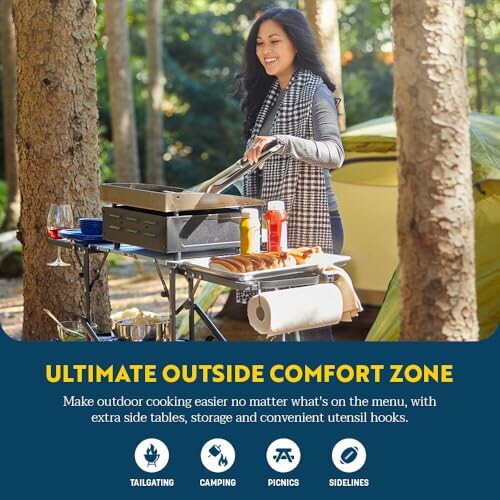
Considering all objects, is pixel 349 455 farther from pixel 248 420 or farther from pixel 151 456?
pixel 151 456

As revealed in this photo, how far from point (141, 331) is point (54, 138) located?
94cm

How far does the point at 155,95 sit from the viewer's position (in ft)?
37.2

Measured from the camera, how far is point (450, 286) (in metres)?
2.82

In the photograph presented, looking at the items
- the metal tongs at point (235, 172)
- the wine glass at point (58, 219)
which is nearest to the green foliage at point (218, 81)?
the wine glass at point (58, 219)

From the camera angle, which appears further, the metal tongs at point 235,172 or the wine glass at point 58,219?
the wine glass at point 58,219

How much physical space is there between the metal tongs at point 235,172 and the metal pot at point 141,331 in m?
0.59

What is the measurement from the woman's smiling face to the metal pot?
1.05 m

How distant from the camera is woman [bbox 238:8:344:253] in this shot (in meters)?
3.54

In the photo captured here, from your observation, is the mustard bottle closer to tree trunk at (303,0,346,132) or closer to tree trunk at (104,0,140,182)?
tree trunk at (303,0,346,132)

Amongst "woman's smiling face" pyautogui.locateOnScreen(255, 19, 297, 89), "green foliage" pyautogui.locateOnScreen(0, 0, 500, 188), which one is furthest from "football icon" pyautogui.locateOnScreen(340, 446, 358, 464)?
"green foliage" pyautogui.locateOnScreen(0, 0, 500, 188)

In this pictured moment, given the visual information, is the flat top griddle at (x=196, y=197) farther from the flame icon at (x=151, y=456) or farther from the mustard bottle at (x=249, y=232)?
the flame icon at (x=151, y=456)

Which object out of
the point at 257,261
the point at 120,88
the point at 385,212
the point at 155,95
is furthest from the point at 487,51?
the point at 257,261

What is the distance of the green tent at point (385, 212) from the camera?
4.39 metres

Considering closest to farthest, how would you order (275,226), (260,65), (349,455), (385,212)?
(349,455), (275,226), (260,65), (385,212)
